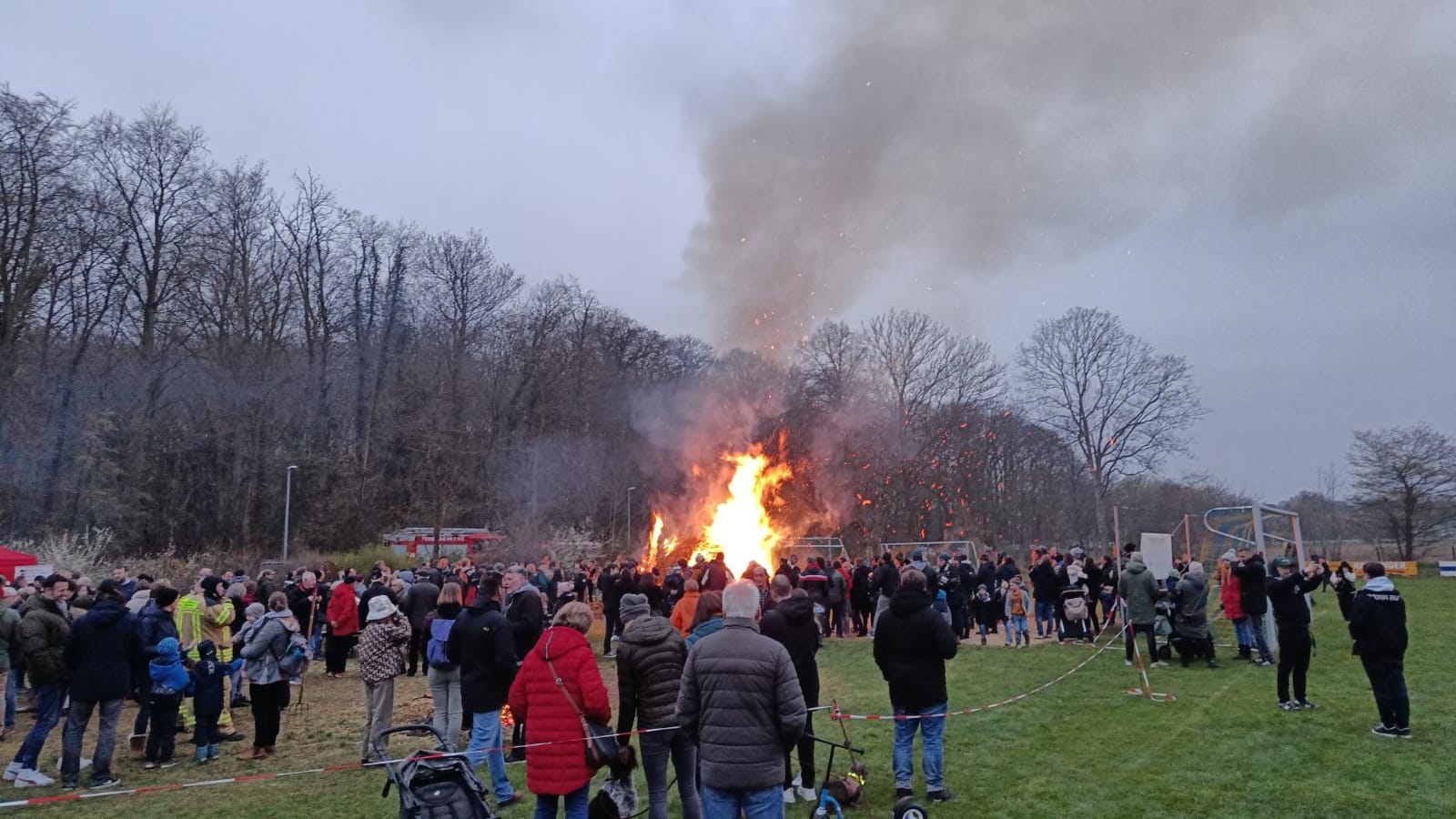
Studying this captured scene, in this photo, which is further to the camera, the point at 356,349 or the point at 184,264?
the point at 356,349

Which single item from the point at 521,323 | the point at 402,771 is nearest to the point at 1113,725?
the point at 402,771

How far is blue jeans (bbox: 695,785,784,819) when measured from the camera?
4.86 metres

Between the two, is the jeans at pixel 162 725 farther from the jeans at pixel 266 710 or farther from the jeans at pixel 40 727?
the jeans at pixel 40 727

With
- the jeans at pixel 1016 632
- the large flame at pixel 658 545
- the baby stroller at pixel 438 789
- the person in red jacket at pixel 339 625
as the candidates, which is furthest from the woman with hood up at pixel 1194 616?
the large flame at pixel 658 545

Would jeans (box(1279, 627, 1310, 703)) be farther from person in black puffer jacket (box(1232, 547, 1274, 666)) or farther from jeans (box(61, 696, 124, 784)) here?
jeans (box(61, 696, 124, 784))

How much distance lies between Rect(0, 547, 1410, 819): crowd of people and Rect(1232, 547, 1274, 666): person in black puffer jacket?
3 cm

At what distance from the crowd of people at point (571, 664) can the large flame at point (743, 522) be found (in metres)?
15.3

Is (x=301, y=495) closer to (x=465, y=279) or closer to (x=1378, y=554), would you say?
(x=465, y=279)

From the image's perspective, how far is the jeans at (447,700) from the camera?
25.8 ft

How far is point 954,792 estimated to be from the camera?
7426mm

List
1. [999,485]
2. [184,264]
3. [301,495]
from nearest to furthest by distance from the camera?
[184,264], [301,495], [999,485]

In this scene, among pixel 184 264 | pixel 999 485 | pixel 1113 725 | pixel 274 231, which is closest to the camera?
pixel 1113 725

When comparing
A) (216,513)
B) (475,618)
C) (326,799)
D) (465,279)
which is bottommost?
(326,799)

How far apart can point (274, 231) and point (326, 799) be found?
4249cm
